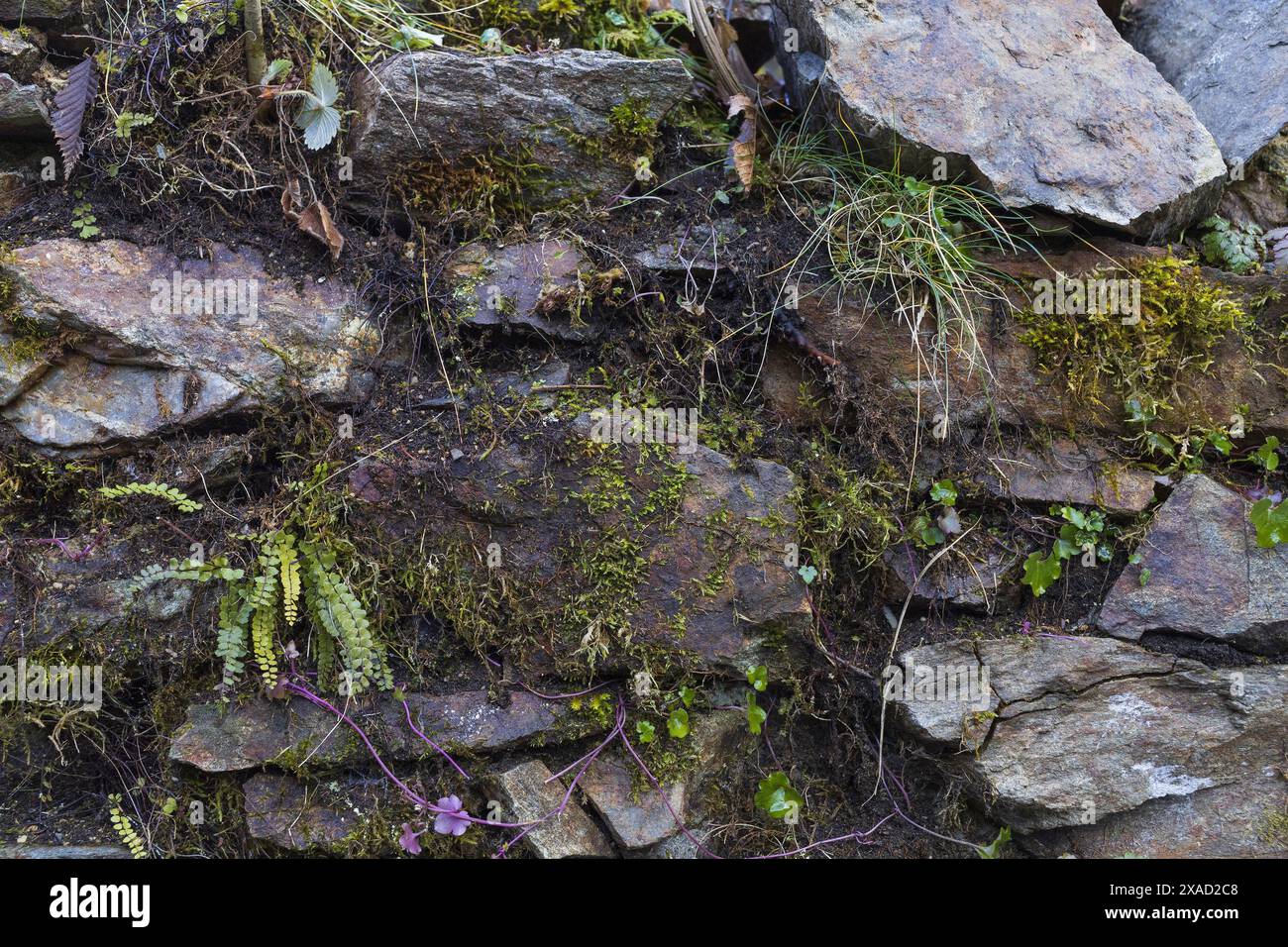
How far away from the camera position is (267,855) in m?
3.54

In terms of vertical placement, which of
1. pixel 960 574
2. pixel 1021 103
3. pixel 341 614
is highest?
pixel 1021 103

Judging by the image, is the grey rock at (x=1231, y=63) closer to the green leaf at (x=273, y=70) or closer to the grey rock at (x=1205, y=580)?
the grey rock at (x=1205, y=580)

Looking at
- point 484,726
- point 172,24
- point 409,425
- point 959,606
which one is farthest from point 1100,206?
point 172,24

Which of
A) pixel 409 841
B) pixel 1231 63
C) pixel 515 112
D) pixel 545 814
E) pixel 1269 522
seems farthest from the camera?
pixel 1231 63

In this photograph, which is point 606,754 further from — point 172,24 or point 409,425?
point 172,24

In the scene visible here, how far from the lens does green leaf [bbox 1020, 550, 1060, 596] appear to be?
3878 millimetres

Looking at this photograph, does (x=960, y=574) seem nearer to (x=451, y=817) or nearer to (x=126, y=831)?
(x=451, y=817)

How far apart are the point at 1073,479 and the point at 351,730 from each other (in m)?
3.35

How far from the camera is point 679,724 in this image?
12.0 feet

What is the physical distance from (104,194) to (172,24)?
0.87 m

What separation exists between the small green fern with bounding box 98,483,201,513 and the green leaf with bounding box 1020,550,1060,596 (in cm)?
357

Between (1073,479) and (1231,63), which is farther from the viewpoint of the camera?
(1231,63)

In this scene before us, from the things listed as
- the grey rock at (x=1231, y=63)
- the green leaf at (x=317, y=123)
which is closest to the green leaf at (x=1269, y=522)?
the grey rock at (x=1231, y=63)

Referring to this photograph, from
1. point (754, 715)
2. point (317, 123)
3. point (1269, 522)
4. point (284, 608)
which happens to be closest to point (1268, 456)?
point (1269, 522)
